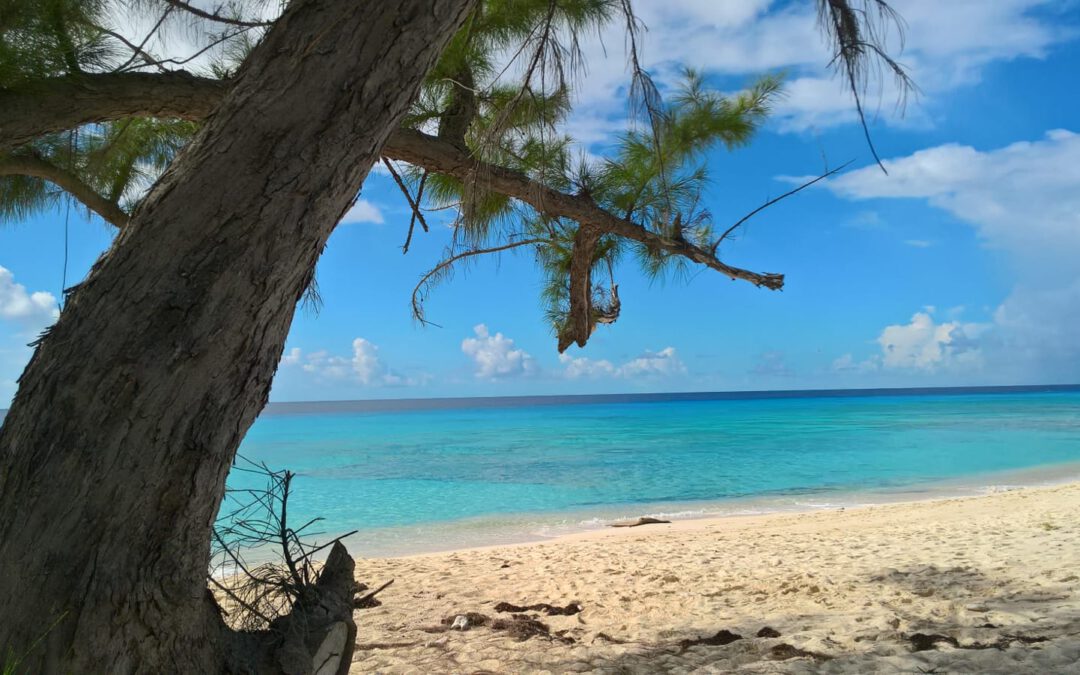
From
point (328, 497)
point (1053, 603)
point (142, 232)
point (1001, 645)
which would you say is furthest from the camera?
point (328, 497)

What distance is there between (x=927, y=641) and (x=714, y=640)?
2.50 ft

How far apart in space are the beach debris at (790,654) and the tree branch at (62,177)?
2.85 metres

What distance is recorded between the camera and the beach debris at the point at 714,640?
3.00 metres

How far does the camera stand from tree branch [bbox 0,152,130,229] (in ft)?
9.73

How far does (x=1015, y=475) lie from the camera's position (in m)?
14.8

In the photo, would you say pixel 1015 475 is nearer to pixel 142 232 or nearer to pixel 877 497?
pixel 877 497

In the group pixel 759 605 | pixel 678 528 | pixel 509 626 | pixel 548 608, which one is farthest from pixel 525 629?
pixel 678 528

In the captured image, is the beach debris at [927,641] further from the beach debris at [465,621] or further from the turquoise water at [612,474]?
the turquoise water at [612,474]

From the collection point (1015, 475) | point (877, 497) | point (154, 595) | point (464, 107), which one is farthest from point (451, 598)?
point (1015, 475)

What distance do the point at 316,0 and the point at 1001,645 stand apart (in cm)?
285

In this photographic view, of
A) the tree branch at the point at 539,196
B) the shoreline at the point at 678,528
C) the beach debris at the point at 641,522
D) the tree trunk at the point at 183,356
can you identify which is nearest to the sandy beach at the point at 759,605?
the shoreline at the point at 678,528

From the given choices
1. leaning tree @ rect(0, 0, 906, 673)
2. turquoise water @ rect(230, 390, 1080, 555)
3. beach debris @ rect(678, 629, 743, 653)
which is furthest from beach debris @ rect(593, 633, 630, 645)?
turquoise water @ rect(230, 390, 1080, 555)

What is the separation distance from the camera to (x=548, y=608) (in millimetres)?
4066

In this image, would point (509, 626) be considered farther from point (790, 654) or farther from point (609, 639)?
point (790, 654)
